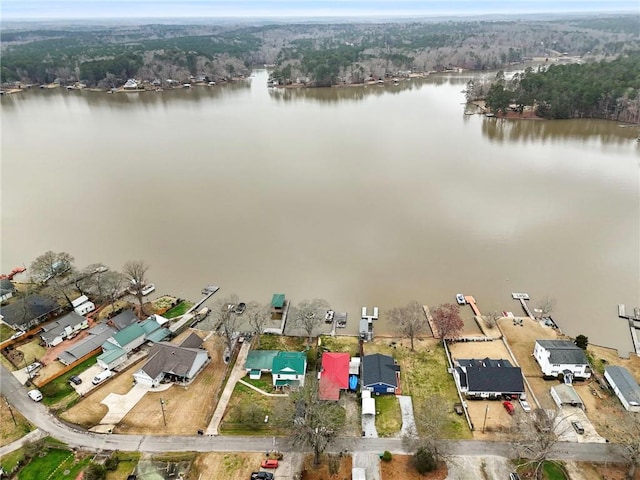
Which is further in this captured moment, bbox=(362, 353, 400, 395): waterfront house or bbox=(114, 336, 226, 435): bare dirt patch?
bbox=(362, 353, 400, 395): waterfront house

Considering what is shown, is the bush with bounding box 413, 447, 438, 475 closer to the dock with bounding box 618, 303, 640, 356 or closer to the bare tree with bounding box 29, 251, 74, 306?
the dock with bounding box 618, 303, 640, 356

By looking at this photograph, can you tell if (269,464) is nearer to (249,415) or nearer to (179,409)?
(249,415)

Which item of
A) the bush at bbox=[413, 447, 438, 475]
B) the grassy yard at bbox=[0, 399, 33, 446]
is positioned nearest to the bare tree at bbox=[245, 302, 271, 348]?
the bush at bbox=[413, 447, 438, 475]

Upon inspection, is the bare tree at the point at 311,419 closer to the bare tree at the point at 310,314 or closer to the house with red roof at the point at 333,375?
the house with red roof at the point at 333,375

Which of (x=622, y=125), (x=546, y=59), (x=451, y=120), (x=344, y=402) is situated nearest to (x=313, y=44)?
(x=546, y=59)

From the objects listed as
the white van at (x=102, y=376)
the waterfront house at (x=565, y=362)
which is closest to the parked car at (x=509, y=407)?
the waterfront house at (x=565, y=362)

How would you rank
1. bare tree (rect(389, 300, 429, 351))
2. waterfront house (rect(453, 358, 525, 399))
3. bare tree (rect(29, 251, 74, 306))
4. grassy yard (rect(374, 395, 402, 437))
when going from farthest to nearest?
bare tree (rect(29, 251, 74, 306))
bare tree (rect(389, 300, 429, 351))
waterfront house (rect(453, 358, 525, 399))
grassy yard (rect(374, 395, 402, 437))

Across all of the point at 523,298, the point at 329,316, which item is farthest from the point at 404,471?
the point at 523,298
